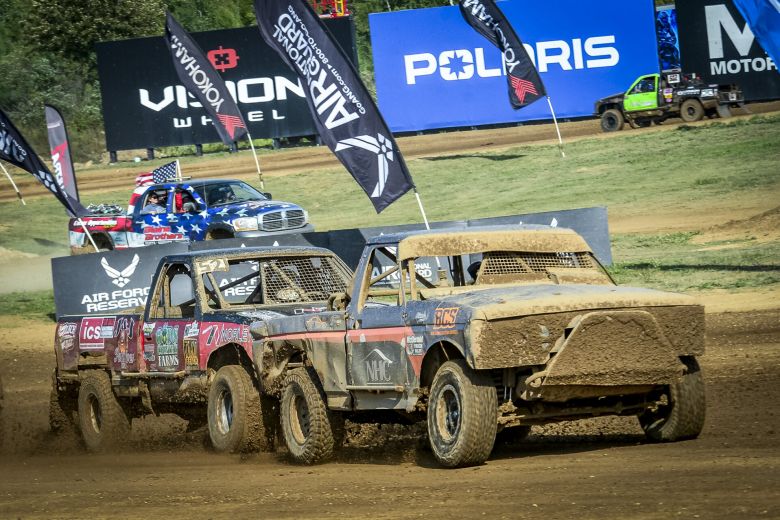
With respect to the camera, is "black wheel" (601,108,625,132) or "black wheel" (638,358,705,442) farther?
"black wheel" (601,108,625,132)

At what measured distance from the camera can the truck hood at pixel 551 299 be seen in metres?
7.55

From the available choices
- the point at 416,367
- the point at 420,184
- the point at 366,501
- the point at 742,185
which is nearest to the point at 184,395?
the point at 416,367

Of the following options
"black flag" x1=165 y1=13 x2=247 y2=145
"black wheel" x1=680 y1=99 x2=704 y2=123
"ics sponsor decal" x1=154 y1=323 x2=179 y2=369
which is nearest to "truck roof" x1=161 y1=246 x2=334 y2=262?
"ics sponsor decal" x1=154 y1=323 x2=179 y2=369

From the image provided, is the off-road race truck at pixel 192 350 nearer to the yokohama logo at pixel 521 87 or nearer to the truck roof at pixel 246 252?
the truck roof at pixel 246 252

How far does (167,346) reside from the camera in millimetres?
11109

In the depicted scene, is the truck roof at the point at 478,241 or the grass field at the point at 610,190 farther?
the grass field at the point at 610,190

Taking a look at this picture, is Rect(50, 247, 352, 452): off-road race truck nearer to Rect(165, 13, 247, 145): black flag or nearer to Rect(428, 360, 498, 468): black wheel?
Rect(428, 360, 498, 468): black wheel

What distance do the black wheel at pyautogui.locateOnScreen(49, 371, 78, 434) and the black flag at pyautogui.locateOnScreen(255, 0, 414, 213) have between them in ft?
15.3

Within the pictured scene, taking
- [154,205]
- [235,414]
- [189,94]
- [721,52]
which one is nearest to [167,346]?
[235,414]

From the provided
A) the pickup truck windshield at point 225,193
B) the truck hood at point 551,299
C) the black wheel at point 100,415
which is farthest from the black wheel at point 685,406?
the pickup truck windshield at point 225,193

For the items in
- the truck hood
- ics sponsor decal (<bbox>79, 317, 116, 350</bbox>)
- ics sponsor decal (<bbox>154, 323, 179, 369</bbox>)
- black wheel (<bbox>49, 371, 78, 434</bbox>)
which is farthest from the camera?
black wheel (<bbox>49, 371, 78, 434</bbox>)

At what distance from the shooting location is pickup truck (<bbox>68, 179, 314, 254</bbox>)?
22734 mm

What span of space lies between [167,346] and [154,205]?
1299 centimetres

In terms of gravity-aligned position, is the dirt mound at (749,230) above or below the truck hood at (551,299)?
above
